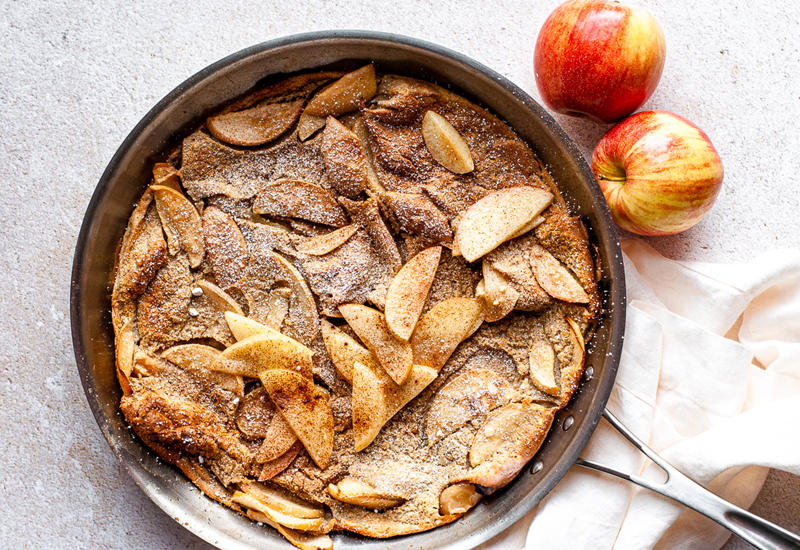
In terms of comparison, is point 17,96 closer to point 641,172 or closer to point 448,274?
point 448,274

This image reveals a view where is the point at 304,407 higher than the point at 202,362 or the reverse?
the reverse

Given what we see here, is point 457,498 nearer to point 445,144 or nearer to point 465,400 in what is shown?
point 465,400

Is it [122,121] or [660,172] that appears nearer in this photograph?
[660,172]

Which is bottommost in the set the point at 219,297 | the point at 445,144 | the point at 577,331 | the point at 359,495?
the point at 359,495

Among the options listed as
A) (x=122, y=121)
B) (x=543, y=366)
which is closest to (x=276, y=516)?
(x=543, y=366)

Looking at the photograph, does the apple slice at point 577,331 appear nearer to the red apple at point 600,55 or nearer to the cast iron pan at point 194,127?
the cast iron pan at point 194,127

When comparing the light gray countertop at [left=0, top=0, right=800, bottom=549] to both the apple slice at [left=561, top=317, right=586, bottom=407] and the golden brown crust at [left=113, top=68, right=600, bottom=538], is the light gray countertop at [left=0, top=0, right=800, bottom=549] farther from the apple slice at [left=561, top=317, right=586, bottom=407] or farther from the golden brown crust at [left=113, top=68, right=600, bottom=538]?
the apple slice at [left=561, top=317, right=586, bottom=407]

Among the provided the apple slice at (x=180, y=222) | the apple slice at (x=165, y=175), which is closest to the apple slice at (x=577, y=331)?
the apple slice at (x=180, y=222)
